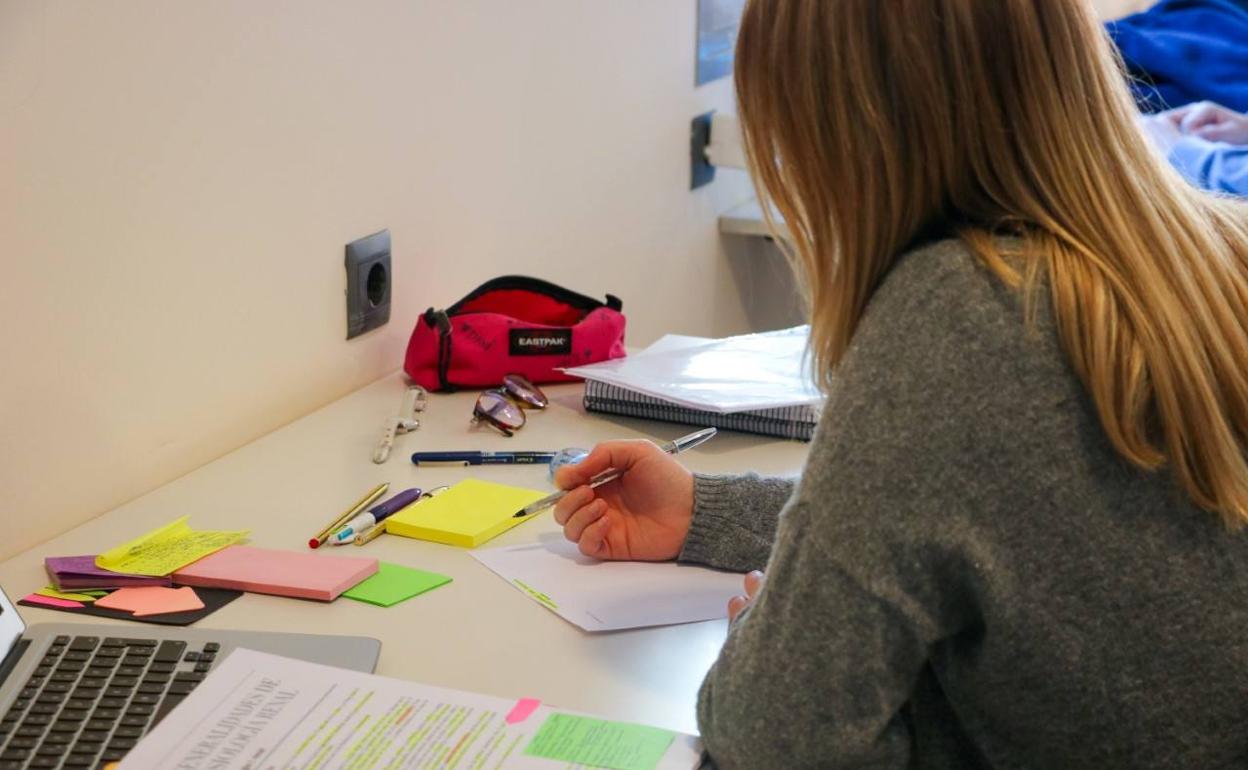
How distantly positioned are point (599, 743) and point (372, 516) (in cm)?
42

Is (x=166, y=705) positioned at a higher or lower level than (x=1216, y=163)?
lower

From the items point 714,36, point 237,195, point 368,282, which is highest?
point 714,36

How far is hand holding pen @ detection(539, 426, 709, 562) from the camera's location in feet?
3.59

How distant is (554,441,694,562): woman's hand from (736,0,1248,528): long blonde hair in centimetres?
33

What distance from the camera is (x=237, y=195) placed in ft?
4.34

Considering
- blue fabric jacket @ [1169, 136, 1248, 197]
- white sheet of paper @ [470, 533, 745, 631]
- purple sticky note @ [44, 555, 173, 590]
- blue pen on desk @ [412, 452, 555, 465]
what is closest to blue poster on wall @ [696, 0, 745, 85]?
blue fabric jacket @ [1169, 136, 1248, 197]

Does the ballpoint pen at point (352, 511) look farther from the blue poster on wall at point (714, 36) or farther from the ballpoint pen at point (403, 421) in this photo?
the blue poster on wall at point (714, 36)

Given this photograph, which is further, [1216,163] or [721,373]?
[1216,163]

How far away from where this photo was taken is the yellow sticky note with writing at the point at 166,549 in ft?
3.47

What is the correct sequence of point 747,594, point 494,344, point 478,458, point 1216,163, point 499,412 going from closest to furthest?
point 747,594
point 478,458
point 499,412
point 494,344
point 1216,163

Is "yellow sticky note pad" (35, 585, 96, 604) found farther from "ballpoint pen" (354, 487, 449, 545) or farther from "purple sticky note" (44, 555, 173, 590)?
"ballpoint pen" (354, 487, 449, 545)

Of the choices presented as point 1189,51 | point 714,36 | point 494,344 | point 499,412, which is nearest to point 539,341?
point 494,344

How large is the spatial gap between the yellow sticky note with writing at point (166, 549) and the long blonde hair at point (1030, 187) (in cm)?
58

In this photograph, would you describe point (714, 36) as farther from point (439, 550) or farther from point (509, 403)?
point (439, 550)
